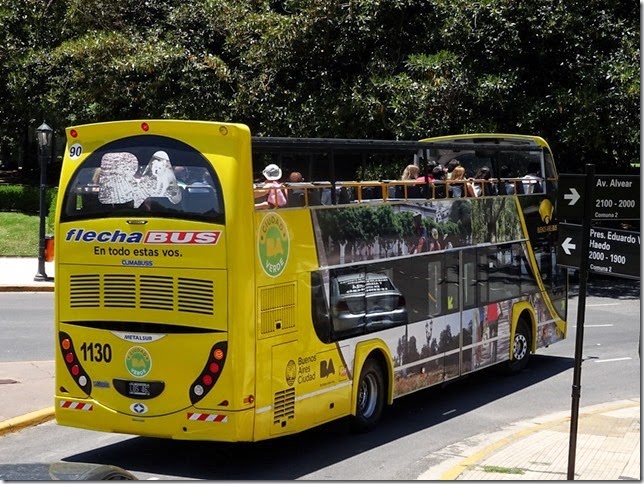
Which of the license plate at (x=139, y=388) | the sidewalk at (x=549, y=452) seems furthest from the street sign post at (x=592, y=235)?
the license plate at (x=139, y=388)

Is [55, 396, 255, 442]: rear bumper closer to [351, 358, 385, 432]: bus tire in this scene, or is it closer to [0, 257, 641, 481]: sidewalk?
[0, 257, 641, 481]: sidewalk

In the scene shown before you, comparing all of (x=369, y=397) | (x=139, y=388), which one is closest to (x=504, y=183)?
(x=369, y=397)

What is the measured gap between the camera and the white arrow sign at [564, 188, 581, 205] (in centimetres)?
940

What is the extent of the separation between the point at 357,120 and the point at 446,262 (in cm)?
1440

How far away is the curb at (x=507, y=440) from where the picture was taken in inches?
→ 421

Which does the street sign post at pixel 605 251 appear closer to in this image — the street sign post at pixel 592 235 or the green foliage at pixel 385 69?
the street sign post at pixel 592 235

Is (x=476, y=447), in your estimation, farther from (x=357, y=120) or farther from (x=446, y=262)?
(x=357, y=120)

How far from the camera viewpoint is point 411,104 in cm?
2709

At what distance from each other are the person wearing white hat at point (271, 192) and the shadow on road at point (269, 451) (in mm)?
2805

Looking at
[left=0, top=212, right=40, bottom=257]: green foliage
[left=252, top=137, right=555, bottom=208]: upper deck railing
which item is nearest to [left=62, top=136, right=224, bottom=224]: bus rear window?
[left=252, top=137, right=555, bottom=208]: upper deck railing

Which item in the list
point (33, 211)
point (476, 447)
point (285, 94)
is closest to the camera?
point (476, 447)

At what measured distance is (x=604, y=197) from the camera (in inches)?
379

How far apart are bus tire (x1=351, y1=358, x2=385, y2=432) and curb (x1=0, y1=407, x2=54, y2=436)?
12.3ft

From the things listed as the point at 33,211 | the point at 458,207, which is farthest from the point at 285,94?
the point at 458,207
